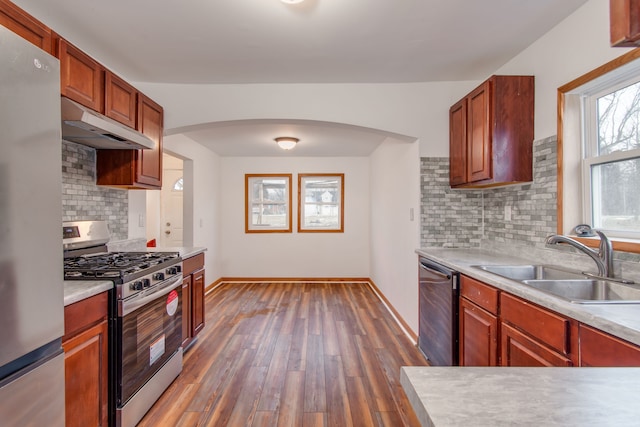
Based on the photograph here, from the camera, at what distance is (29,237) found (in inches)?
40.8

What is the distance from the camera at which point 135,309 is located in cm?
178

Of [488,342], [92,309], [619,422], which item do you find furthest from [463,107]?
[92,309]

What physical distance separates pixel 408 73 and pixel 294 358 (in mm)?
2653

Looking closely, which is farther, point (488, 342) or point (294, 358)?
point (294, 358)

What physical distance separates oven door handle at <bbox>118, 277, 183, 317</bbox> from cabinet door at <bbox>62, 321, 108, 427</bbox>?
0.32 feet

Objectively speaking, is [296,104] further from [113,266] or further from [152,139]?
[113,266]

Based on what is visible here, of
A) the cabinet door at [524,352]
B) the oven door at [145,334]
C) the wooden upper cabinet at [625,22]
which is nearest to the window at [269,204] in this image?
the oven door at [145,334]

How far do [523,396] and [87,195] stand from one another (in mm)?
2851

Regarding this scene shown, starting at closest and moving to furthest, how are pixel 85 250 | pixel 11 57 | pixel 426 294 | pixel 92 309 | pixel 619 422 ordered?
pixel 619 422 → pixel 11 57 → pixel 92 309 → pixel 85 250 → pixel 426 294

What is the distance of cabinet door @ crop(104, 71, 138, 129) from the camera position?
2.10m

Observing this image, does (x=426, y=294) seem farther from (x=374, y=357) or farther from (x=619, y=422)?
(x=619, y=422)

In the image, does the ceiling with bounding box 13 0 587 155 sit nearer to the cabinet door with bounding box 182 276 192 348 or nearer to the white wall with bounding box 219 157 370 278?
the cabinet door with bounding box 182 276 192 348

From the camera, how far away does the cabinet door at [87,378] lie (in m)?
1.36

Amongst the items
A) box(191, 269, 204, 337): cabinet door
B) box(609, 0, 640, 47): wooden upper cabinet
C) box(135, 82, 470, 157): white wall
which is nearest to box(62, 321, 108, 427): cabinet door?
box(191, 269, 204, 337): cabinet door
